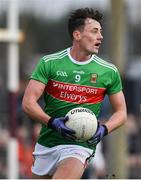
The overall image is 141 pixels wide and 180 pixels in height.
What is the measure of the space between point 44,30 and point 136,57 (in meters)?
3.01

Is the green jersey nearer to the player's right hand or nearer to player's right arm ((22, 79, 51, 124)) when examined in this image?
player's right arm ((22, 79, 51, 124))

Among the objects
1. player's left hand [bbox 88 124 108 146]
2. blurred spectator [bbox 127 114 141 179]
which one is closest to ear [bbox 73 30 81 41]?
player's left hand [bbox 88 124 108 146]

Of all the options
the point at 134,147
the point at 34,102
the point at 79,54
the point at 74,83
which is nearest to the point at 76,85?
the point at 74,83

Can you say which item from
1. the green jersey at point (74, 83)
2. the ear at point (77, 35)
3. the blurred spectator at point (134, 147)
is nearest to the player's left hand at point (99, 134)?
the green jersey at point (74, 83)

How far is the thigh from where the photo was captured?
9.20m

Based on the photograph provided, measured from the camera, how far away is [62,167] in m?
9.27

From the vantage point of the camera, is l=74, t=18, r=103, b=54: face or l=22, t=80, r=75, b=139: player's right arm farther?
l=74, t=18, r=103, b=54: face

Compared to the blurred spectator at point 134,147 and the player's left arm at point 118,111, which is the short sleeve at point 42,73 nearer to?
the player's left arm at point 118,111

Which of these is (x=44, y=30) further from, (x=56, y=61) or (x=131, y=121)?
(x=56, y=61)

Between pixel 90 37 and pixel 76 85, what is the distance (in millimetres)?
439

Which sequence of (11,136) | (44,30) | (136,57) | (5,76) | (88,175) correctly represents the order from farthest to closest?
(44,30) → (136,57) → (5,76) → (11,136) → (88,175)

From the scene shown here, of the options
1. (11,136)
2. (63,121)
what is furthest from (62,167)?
(11,136)

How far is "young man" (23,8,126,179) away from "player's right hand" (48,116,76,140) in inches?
5.8

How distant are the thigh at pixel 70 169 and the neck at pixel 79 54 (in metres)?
0.89
